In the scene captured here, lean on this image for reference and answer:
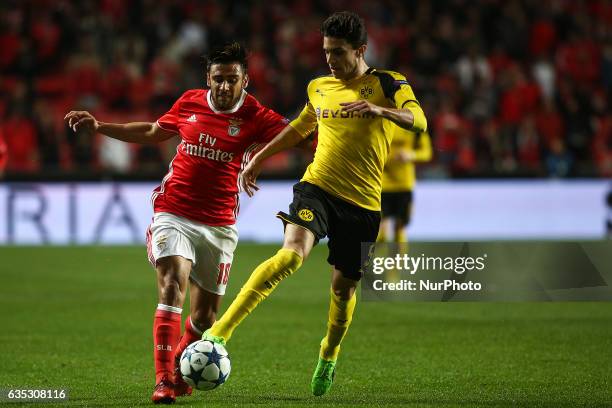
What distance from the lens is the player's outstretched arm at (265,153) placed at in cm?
647

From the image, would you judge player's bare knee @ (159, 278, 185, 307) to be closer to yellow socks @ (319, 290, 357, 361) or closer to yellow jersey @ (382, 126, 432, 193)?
yellow socks @ (319, 290, 357, 361)

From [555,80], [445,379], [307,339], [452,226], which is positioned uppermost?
[555,80]

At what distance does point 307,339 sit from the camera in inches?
358

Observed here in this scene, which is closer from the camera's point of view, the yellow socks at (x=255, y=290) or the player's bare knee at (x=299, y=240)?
the yellow socks at (x=255, y=290)

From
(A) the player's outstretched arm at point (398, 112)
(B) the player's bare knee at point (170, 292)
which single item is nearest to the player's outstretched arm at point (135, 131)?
(B) the player's bare knee at point (170, 292)

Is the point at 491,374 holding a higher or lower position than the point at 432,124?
lower

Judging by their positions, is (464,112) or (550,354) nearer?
(550,354)

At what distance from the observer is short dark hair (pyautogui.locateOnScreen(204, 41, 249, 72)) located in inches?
251

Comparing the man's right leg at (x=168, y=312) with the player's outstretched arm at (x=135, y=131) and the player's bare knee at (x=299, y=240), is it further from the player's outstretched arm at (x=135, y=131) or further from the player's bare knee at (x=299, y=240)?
the player's outstretched arm at (x=135, y=131)

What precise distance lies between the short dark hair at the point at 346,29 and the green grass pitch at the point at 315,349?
6.78 ft

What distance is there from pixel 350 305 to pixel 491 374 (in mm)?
1225

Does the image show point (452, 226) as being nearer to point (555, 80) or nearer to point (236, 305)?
point (555, 80)

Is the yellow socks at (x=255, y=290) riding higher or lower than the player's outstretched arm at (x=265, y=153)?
lower

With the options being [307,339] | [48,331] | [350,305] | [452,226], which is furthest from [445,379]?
[452,226]
